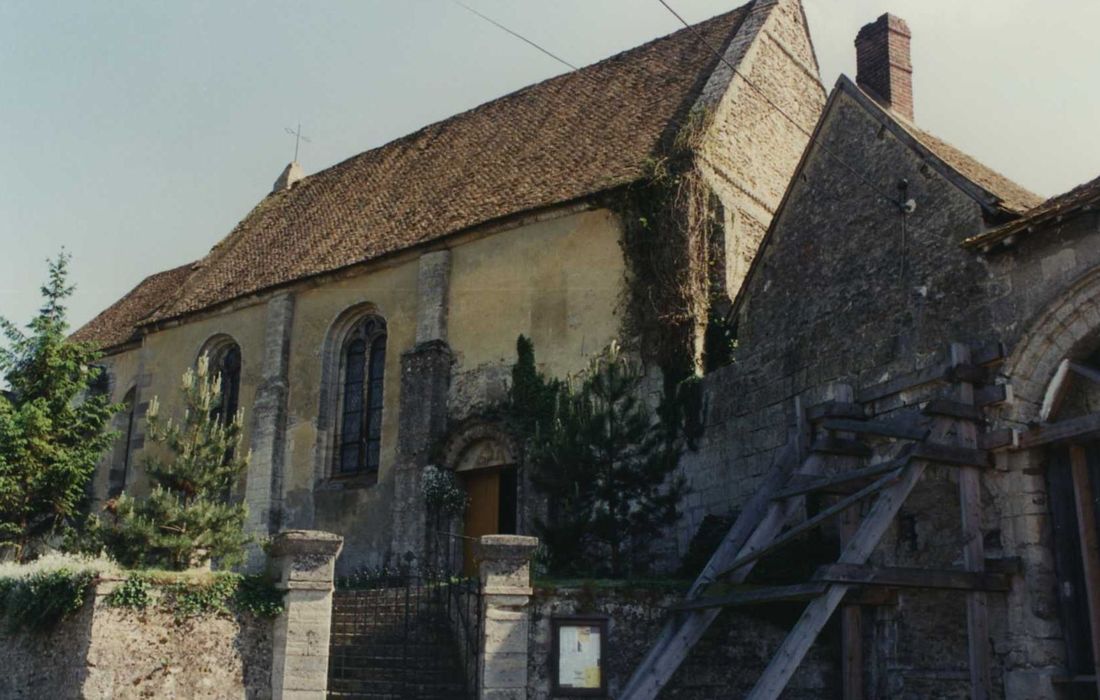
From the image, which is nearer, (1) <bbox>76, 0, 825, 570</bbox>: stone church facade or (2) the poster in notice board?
(2) the poster in notice board

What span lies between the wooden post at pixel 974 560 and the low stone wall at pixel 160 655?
6.77 m

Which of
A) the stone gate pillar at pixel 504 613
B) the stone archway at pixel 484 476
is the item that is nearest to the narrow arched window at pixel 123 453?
the stone archway at pixel 484 476

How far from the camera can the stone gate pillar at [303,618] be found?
38.1 ft

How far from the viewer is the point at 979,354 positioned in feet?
38.2

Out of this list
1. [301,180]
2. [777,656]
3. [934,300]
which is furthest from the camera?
[301,180]

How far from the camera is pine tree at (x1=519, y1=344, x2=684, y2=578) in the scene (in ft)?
48.5

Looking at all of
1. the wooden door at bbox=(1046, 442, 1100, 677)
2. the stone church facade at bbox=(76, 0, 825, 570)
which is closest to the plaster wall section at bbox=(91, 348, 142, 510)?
the stone church facade at bbox=(76, 0, 825, 570)

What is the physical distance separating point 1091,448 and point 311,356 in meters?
15.9

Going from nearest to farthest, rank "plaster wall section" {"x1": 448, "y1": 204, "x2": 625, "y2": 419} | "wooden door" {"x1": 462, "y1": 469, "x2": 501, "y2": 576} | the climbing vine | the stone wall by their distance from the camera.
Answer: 1. the stone wall
2. the climbing vine
3. "plaster wall section" {"x1": 448, "y1": 204, "x2": 625, "y2": 419}
4. "wooden door" {"x1": 462, "y1": 469, "x2": 501, "y2": 576}

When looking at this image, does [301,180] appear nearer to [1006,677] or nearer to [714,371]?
[714,371]

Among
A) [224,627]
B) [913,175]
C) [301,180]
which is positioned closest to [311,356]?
[301,180]

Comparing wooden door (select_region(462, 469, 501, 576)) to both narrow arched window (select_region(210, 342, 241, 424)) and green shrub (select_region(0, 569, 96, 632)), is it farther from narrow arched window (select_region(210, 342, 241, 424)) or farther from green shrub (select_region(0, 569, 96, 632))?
green shrub (select_region(0, 569, 96, 632))

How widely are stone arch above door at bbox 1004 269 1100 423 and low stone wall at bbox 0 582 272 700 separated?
7.74 metres

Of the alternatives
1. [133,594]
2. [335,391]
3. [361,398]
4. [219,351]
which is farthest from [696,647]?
[219,351]
